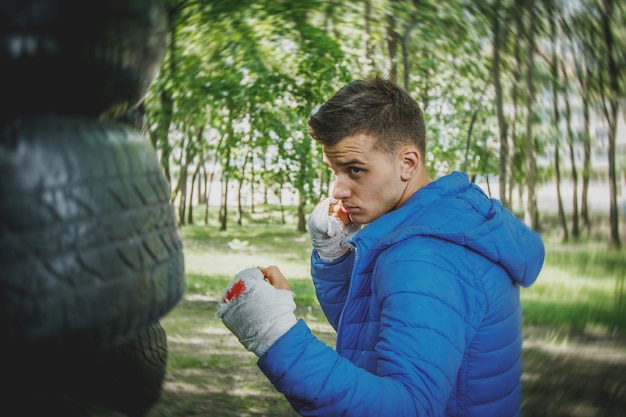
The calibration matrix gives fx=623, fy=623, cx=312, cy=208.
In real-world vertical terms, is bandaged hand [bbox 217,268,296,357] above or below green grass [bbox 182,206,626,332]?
above

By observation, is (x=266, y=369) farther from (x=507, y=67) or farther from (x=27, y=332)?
(x=507, y=67)

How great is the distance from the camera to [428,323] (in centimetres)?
134

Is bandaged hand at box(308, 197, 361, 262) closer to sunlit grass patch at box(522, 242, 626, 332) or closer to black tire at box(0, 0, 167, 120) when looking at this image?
black tire at box(0, 0, 167, 120)

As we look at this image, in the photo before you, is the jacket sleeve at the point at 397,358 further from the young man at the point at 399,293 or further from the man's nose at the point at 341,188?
the man's nose at the point at 341,188

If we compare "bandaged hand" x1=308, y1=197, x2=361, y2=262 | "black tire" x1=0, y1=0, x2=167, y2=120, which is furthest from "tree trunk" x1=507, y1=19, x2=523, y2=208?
"black tire" x1=0, y1=0, x2=167, y2=120

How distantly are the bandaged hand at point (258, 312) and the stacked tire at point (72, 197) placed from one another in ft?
1.25

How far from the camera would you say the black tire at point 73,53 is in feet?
2.36

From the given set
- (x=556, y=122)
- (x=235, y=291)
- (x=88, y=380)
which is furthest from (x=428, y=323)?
(x=556, y=122)

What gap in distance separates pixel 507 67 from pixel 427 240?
4382mm

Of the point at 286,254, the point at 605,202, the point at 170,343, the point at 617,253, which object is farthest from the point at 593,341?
the point at 286,254

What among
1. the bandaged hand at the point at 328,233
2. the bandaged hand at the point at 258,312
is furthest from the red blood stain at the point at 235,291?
the bandaged hand at the point at 328,233

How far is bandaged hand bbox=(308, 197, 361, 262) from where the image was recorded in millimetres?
2123

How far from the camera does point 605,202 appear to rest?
5.54m

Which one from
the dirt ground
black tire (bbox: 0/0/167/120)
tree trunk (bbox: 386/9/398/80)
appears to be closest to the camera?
black tire (bbox: 0/0/167/120)
